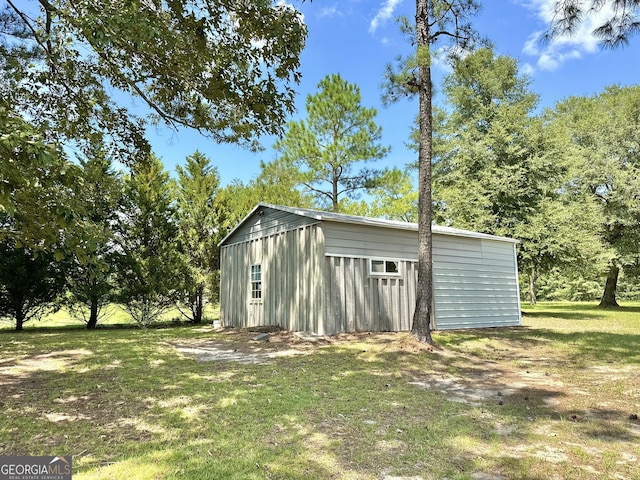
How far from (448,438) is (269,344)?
5.75 meters

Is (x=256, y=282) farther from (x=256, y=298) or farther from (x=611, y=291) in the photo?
(x=611, y=291)

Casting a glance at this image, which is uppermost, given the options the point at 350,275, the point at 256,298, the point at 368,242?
the point at 368,242

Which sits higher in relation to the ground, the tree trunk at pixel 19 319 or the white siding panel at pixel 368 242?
the white siding panel at pixel 368 242

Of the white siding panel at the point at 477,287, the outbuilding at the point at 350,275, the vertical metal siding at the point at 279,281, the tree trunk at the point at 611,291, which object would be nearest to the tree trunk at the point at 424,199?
the outbuilding at the point at 350,275

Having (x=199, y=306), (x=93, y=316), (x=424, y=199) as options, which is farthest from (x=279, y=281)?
(x=93, y=316)

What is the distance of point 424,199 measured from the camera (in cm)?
801

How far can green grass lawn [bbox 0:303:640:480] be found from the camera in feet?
9.12

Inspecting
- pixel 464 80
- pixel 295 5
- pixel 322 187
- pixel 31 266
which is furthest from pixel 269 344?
pixel 464 80

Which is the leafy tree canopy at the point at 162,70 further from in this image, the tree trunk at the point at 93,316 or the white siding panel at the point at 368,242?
the tree trunk at the point at 93,316

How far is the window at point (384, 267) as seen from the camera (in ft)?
32.3

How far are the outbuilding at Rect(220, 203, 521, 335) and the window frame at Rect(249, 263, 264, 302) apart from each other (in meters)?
0.03

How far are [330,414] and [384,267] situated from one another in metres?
6.43

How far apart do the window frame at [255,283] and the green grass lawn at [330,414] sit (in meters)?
4.17

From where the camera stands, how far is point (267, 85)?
561 cm
